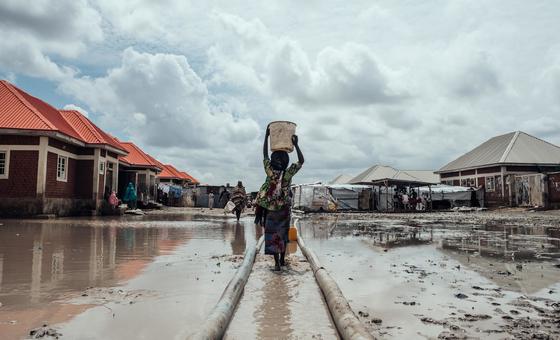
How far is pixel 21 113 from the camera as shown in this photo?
20078mm

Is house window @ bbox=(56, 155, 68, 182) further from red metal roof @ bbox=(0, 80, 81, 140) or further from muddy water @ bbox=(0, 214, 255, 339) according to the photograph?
muddy water @ bbox=(0, 214, 255, 339)

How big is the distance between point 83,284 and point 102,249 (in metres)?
3.56

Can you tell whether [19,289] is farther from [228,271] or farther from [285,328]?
[285,328]

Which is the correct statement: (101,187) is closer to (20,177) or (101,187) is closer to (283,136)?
(20,177)

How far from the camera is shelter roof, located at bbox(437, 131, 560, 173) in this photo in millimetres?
40375

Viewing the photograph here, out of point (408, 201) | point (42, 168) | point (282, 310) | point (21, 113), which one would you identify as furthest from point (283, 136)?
point (408, 201)

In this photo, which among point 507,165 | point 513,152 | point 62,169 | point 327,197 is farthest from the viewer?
point 513,152

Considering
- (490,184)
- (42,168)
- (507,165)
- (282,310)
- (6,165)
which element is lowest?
(282,310)

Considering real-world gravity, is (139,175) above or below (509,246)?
above

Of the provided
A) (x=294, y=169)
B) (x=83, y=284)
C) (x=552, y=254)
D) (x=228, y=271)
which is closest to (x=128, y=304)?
(x=83, y=284)

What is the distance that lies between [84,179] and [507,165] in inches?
1383

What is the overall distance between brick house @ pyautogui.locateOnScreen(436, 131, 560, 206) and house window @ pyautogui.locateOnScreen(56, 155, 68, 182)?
106 feet

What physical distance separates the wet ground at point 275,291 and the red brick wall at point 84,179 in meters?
15.1

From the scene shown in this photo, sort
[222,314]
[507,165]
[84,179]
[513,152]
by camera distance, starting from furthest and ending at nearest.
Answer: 1. [513,152]
2. [507,165]
3. [84,179]
4. [222,314]
